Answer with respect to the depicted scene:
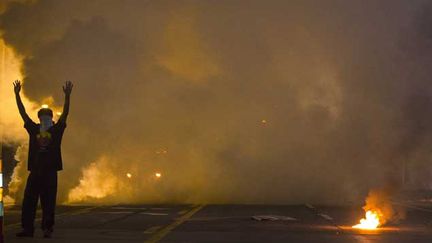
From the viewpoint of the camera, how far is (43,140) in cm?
1082

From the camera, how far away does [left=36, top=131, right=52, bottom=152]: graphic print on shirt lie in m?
10.8

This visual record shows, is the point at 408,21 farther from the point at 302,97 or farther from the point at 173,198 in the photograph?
the point at 173,198

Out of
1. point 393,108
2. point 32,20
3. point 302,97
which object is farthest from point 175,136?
point 393,108

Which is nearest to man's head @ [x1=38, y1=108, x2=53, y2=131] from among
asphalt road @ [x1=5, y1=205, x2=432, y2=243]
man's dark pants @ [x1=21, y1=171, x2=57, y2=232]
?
man's dark pants @ [x1=21, y1=171, x2=57, y2=232]

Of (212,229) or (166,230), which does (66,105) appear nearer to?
(166,230)

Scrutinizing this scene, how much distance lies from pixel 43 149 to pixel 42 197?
27.8 inches

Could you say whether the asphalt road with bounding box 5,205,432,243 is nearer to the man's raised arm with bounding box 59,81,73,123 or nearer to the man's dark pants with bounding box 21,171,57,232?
the man's dark pants with bounding box 21,171,57,232

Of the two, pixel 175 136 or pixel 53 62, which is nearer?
pixel 53 62

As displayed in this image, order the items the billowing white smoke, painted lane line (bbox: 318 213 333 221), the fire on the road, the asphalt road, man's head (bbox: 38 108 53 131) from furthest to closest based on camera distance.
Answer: the billowing white smoke, painted lane line (bbox: 318 213 333 221), the fire on the road, the asphalt road, man's head (bbox: 38 108 53 131)

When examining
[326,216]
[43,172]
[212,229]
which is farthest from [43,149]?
[326,216]

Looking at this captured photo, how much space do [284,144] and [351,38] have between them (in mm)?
5793

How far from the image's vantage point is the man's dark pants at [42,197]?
10789 millimetres

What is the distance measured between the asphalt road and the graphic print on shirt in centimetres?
128

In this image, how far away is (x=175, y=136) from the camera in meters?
27.2
